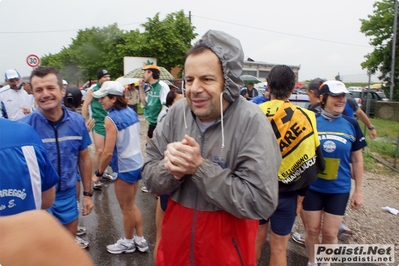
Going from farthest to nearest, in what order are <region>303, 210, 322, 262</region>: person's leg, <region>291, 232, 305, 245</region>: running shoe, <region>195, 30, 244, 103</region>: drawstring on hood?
<region>291, 232, 305, 245</region>: running shoe < <region>303, 210, 322, 262</region>: person's leg < <region>195, 30, 244, 103</region>: drawstring on hood

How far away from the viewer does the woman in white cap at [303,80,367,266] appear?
320cm

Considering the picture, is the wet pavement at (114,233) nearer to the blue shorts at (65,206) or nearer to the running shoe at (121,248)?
the running shoe at (121,248)

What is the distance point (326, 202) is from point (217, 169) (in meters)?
2.14

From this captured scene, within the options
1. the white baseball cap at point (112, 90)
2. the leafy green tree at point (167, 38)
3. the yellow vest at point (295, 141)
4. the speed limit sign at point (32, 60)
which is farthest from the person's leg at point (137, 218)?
the leafy green tree at point (167, 38)

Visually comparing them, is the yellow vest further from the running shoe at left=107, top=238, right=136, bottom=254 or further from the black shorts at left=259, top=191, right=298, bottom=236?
the running shoe at left=107, top=238, right=136, bottom=254

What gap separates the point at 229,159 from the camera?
1.73m

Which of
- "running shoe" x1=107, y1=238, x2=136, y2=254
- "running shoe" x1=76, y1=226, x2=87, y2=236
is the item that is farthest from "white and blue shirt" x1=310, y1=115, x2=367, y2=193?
"running shoe" x1=76, y1=226, x2=87, y2=236

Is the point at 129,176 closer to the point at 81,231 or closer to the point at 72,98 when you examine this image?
the point at 81,231

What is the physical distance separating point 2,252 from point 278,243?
2610 mm

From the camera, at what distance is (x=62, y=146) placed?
281 centimetres

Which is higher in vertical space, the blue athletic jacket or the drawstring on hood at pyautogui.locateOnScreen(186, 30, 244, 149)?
the drawstring on hood at pyautogui.locateOnScreen(186, 30, 244, 149)

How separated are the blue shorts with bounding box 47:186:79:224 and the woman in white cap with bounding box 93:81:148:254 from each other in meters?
0.74

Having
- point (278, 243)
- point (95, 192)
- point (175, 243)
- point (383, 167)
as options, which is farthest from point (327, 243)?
point (383, 167)

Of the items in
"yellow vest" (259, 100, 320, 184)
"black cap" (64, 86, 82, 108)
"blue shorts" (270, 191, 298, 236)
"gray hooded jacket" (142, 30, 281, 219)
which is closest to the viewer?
"gray hooded jacket" (142, 30, 281, 219)
